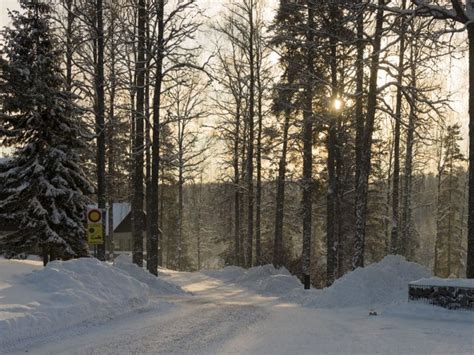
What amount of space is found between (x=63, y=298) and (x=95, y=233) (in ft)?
15.1

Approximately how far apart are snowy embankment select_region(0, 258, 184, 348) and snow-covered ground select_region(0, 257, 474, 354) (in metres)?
0.13

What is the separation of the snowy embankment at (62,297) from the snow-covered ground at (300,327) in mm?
134

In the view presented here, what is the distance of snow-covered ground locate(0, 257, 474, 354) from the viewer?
7215 millimetres

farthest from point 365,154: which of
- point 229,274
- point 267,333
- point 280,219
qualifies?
point 229,274

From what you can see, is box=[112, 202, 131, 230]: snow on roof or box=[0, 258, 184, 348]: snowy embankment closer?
box=[0, 258, 184, 348]: snowy embankment

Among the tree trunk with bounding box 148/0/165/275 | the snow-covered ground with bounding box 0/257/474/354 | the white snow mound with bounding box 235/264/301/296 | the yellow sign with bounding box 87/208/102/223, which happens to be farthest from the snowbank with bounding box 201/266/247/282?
the yellow sign with bounding box 87/208/102/223

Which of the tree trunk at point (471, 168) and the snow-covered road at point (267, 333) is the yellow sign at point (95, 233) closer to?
the snow-covered road at point (267, 333)

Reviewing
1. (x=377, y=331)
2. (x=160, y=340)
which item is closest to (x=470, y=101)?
(x=377, y=331)

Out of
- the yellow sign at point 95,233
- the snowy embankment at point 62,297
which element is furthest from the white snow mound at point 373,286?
the yellow sign at point 95,233

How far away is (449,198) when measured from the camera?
4825 cm

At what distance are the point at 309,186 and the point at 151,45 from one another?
9.12m

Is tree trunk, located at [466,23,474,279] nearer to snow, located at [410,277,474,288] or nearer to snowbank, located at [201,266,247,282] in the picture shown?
snow, located at [410,277,474,288]

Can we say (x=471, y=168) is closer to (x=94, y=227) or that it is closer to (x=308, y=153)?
(x=308, y=153)

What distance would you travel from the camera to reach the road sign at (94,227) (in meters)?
13.5
